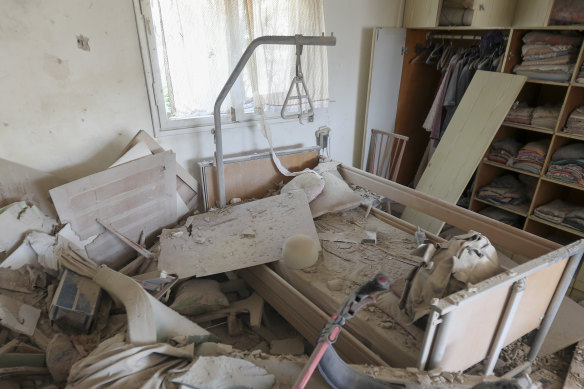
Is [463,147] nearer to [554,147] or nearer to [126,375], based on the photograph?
[554,147]

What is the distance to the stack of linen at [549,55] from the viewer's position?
2412 millimetres

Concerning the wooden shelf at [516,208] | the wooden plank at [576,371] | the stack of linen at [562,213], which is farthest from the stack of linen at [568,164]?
the wooden plank at [576,371]

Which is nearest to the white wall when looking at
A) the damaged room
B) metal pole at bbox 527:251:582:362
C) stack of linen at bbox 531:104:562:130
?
the damaged room

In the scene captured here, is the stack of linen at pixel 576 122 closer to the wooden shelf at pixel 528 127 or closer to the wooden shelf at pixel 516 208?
the wooden shelf at pixel 528 127

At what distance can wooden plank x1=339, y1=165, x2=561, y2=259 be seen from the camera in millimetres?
1607

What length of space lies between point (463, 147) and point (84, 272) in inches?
108

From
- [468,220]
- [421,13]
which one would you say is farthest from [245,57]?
[421,13]

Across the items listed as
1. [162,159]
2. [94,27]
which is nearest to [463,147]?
[162,159]

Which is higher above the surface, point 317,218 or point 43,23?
point 43,23

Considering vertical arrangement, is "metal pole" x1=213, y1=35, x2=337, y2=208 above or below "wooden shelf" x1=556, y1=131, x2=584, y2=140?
above

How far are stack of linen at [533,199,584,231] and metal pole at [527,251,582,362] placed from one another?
55.9 inches

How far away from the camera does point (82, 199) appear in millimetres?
1865

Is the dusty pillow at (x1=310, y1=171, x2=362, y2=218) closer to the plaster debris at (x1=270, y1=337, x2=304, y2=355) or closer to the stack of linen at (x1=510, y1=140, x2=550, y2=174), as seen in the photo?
the plaster debris at (x1=270, y1=337, x2=304, y2=355)

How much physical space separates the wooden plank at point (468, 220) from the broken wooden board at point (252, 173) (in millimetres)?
507
